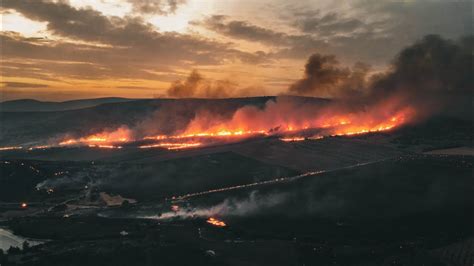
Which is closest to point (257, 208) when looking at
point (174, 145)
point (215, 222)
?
point (215, 222)

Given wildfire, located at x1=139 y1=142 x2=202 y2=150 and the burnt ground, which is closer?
the burnt ground

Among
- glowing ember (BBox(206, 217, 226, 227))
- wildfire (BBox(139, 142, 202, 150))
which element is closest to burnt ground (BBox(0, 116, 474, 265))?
glowing ember (BBox(206, 217, 226, 227))

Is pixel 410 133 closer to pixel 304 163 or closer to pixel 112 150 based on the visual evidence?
pixel 304 163

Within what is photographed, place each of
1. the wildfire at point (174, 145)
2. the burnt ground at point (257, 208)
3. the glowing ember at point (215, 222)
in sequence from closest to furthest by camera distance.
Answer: the burnt ground at point (257, 208)
the glowing ember at point (215, 222)
the wildfire at point (174, 145)

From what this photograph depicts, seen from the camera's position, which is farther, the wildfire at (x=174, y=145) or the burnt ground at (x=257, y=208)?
the wildfire at (x=174, y=145)

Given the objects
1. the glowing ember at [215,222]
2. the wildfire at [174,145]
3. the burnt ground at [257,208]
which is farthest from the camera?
the wildfire at [174,145]

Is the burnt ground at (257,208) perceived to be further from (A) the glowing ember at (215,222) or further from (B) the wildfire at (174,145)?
(B) the wildfire at (174,145)

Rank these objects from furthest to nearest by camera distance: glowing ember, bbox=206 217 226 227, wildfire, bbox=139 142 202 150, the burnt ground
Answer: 1. wildfire, bbox=139 142 202 150
2. glowing ember, bbox=206 217 226 227
3. the burnt ground

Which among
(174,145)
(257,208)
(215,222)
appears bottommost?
(215,222)

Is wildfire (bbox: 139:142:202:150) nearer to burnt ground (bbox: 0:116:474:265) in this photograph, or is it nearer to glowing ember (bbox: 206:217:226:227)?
burnt ground (bbox: 0:116:474:265)

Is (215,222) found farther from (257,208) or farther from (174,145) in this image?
(174,145)

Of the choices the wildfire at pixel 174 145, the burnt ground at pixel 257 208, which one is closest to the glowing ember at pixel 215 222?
the burnt ground at pixel 257 208
